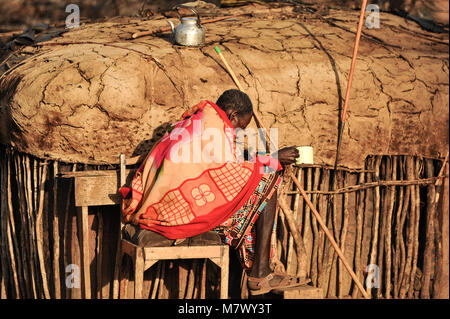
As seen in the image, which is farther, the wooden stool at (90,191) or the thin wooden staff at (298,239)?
the thin wooden staff at (298,239)

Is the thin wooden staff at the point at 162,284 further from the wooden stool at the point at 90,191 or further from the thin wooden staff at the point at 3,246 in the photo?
the thin wooden staff at the point at 3,246

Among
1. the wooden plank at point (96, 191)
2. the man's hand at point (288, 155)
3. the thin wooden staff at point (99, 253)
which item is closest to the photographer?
the man's hand at point (288, 155)

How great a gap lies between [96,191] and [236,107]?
3.52ft

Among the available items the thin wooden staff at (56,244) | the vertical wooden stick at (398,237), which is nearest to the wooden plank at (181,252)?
the thin wooden staff at (56,244)

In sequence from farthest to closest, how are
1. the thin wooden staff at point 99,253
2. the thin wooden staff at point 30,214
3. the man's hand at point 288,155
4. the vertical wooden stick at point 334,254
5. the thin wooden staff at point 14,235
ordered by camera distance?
the vertical wooden stick at point 334,254
the thin wooden staff at point 14,235
the thin wooden staff at point 30,214
the thin wooden staff at point 99,253
the man's hand at point 288,155

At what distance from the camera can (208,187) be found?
14.8 ft

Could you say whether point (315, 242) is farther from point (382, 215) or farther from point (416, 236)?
point (416, 236)

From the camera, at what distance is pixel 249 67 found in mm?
5441

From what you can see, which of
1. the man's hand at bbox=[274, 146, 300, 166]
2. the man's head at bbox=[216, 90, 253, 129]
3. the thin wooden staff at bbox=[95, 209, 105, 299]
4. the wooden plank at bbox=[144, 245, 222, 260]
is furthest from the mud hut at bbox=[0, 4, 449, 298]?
the wooden plank at bbox=[144, 245, 222, 260]

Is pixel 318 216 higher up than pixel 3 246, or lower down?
higher up

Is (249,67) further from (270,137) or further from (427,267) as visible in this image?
(427,267)

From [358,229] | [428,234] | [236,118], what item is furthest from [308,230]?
[236,118]

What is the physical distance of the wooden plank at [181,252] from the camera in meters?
4.39

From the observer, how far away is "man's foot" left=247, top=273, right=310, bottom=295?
186 inches
